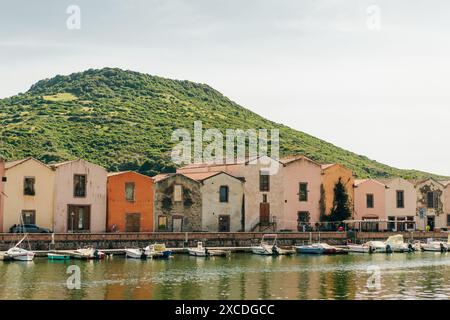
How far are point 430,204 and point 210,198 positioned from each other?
1228 inches

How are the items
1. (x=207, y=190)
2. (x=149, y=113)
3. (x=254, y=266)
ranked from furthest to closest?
1. (x=149, y=113)
2. (x=207, y=190)
3. (x=254, y=266)

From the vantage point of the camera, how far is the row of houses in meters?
68.6

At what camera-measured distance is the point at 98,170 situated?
71562 millimetres

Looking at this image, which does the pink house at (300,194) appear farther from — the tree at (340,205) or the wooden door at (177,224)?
the wooden door at (177,224)

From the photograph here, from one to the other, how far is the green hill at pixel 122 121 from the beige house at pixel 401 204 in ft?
118

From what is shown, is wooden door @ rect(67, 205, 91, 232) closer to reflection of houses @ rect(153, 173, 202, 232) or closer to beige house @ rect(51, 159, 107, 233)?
beige house @ rect(51, 159, 107, 233)

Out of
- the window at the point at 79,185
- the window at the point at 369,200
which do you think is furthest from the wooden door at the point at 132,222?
the window at the point at 369,200

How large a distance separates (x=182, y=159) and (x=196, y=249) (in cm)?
5734

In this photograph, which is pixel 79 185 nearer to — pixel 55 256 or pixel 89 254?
pixel 89 254

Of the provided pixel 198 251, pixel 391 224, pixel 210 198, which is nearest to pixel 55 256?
pixel 198 251

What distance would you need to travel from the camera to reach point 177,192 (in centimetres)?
7569

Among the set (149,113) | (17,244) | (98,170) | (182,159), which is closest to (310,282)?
(17,244)
